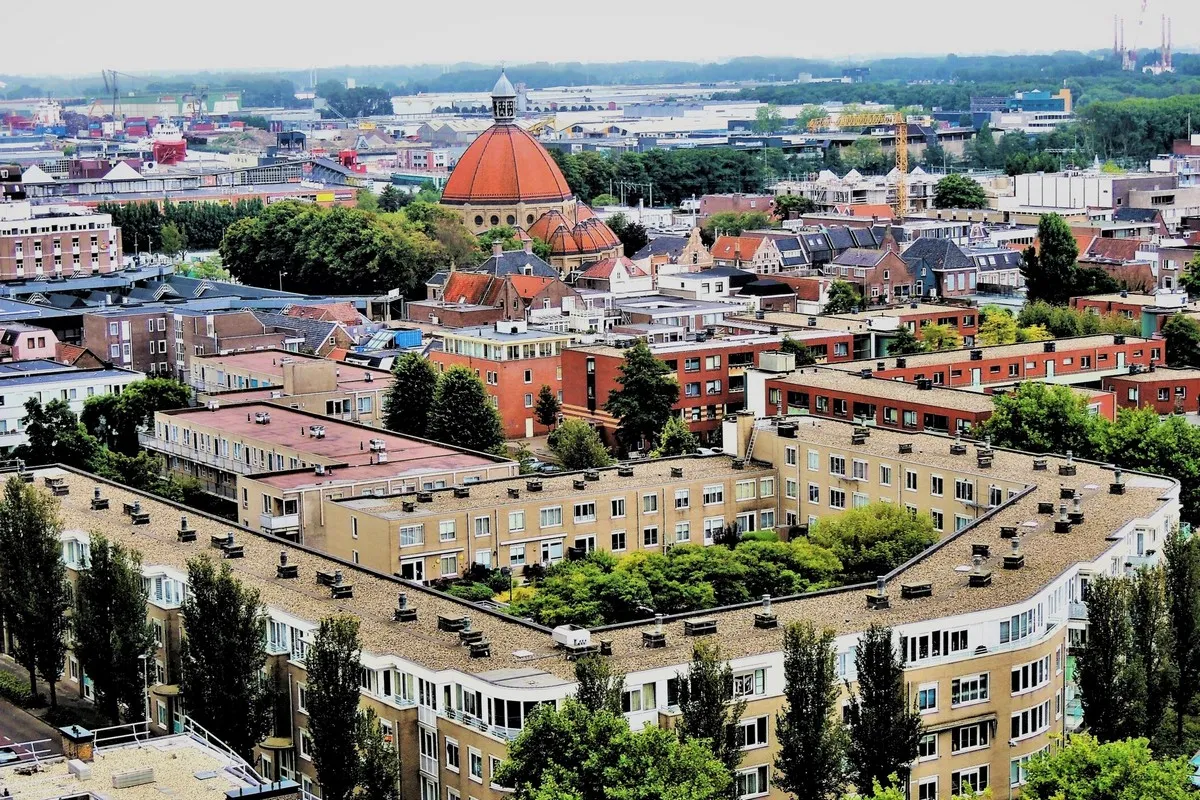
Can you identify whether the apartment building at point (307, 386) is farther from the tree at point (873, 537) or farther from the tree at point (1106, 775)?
the tree at point (1106, 775)

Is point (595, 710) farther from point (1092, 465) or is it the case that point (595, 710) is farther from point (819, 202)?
point (819, 202)

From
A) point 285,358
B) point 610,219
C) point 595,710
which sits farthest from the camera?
point 610,219

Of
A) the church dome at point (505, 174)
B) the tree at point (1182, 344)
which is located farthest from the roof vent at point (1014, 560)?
the church dome at point (505, 174)

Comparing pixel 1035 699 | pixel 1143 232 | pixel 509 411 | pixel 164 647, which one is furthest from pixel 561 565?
pixel 1143 232

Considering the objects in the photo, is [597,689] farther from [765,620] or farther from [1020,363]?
[1020,363]

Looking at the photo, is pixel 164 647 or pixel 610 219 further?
pixel 610 219

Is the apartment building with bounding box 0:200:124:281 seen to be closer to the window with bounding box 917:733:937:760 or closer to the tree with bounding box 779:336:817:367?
the tree with bounding box 779:336:817:367
